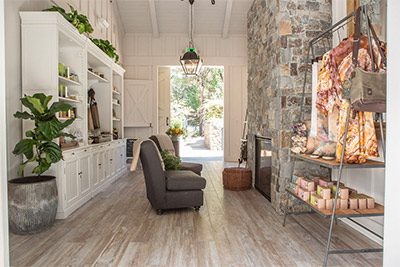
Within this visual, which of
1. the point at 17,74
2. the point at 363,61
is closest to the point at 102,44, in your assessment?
the point at 17,74

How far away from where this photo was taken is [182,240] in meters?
3.09

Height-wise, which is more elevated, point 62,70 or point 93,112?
point 62,70

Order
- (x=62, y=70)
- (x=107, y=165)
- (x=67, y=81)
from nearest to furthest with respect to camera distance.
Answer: (x=62, y=70) → (x=67, y=81) → (x=107, y=165)

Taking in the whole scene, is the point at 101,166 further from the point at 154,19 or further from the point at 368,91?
the point at 154,19

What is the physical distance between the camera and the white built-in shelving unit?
3.70m

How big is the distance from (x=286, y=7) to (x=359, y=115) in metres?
2.04

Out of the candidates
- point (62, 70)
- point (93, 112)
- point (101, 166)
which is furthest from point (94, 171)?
point (62, 70)

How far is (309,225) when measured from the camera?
357cm

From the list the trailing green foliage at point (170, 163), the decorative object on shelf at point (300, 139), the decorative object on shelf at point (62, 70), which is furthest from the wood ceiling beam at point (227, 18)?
the decorative object on shelf at point (300, 139)

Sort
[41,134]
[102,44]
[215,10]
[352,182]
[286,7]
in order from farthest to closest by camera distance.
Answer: [215,10] → [102,44] → [286,7] → [352,182] → [41,134]

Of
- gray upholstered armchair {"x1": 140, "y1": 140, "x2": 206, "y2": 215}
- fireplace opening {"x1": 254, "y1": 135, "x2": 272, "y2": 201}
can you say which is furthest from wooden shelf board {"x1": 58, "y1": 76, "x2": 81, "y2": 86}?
fireplace opening {"x1": 254, "y1": 135, "x2": 272, "y2": 201}

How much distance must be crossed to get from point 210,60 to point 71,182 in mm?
6145

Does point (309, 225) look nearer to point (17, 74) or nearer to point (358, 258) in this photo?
point (358, 258)

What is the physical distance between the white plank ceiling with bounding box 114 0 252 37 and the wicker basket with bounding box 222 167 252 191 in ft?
15.5
